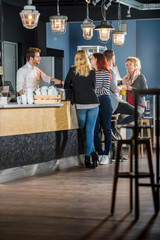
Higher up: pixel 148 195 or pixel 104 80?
pixel 104 80

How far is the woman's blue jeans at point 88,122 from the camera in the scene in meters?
7.35

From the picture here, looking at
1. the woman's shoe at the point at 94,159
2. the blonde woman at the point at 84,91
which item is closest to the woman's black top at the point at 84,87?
the blonde woman at the point at 84,91

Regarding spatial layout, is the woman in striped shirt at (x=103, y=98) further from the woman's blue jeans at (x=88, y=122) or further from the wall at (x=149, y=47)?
the wall at (x=149, y=47)

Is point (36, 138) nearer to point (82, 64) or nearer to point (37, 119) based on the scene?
point (37, 119)

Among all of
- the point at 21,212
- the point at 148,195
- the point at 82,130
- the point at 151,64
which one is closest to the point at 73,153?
the point at 82,130

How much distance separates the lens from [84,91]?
7.26 m

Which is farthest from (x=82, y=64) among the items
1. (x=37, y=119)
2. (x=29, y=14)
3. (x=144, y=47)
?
(x=144, y=47)

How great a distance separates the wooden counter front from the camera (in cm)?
642

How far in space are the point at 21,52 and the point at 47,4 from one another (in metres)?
1.34

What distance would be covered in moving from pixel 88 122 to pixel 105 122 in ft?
1.47

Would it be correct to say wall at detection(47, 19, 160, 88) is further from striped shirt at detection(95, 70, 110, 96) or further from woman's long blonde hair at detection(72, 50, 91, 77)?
woman's long blonde hair at detection(72, 50, 91, 77)

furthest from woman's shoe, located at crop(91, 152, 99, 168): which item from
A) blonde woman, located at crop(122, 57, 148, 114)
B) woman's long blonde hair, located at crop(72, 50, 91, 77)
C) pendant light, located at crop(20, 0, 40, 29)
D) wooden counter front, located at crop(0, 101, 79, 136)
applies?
pendant light, located at crop(20, 0, 40, 29)

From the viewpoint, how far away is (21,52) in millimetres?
12461

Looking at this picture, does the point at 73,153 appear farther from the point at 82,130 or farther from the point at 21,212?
the point at 21,212
